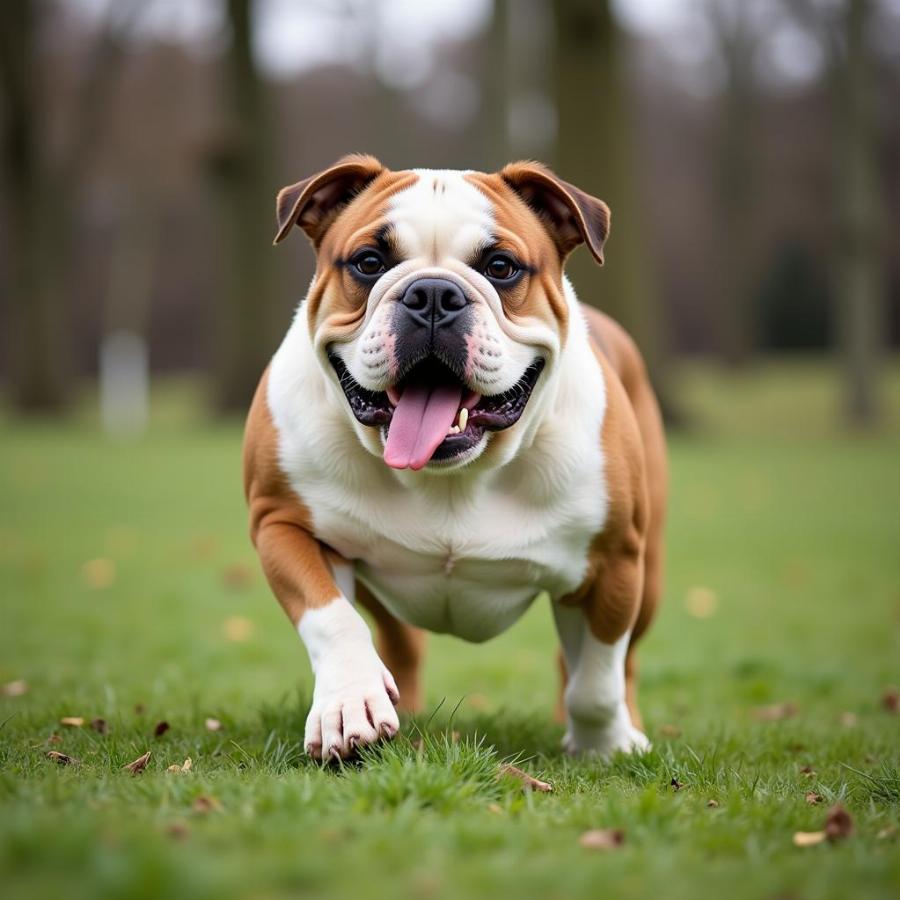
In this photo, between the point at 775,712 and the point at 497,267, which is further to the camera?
the point at 775,712

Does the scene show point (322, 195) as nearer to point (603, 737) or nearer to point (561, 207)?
point (561, 207)

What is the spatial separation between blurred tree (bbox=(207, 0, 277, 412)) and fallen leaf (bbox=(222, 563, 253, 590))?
12102 mm

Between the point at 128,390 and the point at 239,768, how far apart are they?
30.5 m

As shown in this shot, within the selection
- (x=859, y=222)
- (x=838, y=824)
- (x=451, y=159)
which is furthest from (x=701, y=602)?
(x=451, y=159)

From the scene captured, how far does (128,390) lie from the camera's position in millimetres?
Result: 33094

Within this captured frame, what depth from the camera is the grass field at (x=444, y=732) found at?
2609 mm

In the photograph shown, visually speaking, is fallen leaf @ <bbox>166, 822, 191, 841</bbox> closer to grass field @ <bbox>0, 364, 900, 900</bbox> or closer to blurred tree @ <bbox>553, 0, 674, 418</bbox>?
grass field @ <bbox>0, 364, 900, 900</bbox>

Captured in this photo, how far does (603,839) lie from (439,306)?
161 centimetres

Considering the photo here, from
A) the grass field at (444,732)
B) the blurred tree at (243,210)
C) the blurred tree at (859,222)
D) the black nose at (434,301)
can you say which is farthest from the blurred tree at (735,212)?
the black nose at (434,301)

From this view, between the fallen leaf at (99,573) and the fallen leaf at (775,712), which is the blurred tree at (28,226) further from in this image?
the fallen leaf at (775,712)

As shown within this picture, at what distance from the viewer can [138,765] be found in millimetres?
3670

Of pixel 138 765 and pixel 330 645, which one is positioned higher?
pixel 330 645

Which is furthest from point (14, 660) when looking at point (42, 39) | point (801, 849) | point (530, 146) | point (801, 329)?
point (801, 329)

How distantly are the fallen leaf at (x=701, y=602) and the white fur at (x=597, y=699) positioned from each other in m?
4.18
